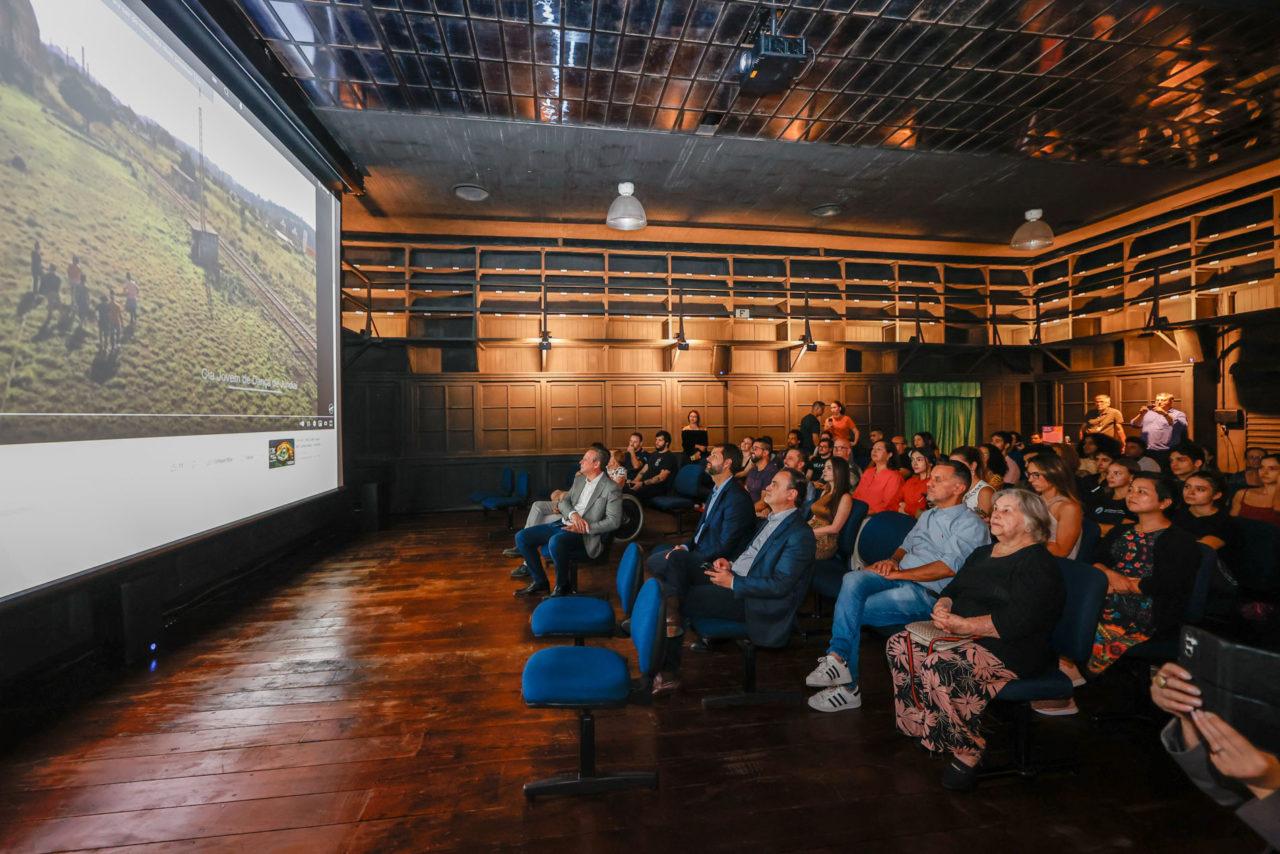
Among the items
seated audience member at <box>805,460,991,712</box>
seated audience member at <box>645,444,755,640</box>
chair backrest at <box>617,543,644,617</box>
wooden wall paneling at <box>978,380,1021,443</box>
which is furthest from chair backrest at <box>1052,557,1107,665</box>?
wooden wall paneling at <box>978,380,1021,443</box>

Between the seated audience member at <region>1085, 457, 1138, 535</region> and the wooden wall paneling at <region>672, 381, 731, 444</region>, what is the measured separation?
18.3ft

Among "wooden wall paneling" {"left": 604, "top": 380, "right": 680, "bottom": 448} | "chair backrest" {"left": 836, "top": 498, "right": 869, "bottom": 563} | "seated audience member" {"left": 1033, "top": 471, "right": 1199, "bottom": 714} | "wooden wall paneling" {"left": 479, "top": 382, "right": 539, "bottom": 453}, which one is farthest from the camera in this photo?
"wooden wall paneling" {"left": 604, "top": 380, "right": 680, "bottom": 448}

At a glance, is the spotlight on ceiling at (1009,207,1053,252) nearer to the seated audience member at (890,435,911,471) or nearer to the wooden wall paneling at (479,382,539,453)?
the seated audience member at (890,435,911,471)

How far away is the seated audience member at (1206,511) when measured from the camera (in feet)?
10.4

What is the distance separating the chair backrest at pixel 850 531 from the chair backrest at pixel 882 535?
18cm

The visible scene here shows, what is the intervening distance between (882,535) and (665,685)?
1716 millimetres

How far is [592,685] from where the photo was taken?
207cm

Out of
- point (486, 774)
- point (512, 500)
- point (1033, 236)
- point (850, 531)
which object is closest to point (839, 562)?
point (850, 531)

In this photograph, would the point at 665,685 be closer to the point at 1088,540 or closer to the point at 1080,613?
the point at 1080,613

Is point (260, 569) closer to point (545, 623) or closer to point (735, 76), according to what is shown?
point (545, 623)

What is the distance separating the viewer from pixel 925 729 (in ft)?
7.72

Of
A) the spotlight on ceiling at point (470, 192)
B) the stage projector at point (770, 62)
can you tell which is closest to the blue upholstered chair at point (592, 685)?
the stage projector at point (770, 62)

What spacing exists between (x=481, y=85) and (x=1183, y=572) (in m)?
5.90

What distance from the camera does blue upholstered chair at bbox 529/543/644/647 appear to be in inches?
105
